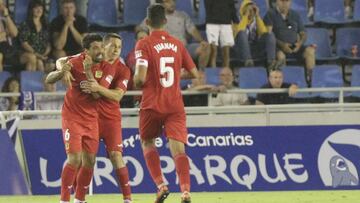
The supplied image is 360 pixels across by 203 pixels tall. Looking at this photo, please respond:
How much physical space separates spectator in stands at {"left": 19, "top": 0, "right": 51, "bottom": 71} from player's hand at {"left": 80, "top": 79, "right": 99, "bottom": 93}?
703cm

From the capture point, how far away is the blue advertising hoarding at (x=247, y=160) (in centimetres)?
1630

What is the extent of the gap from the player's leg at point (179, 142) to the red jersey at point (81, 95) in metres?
0.85

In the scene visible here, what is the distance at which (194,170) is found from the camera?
16.4 meters

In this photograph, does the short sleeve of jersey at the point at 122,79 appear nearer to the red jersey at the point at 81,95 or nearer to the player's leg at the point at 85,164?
the red jersey at the point at 81,95

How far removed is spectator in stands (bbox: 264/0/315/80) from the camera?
64.8ft

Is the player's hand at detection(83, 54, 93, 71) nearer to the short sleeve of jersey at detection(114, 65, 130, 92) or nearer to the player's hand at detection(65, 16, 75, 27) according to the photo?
the short sleeve of jersey at detection(114, 65, 130, 92)

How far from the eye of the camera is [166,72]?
12383 mm

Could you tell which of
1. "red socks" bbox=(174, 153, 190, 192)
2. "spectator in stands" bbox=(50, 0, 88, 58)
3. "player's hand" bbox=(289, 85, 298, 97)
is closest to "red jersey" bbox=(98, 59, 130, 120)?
"red socks" bbox=(174, 153, 190, 192)

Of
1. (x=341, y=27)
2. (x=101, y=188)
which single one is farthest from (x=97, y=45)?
(x=341, y=27)

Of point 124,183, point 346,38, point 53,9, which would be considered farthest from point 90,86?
point 346,38

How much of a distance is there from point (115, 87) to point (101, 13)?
27.3ft

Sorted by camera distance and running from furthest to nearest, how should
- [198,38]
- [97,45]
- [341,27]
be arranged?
[341,27]
[198,38]
[97,45]

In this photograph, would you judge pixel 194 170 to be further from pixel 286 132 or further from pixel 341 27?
pixel 341 27

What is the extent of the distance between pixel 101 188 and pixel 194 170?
143 cm
